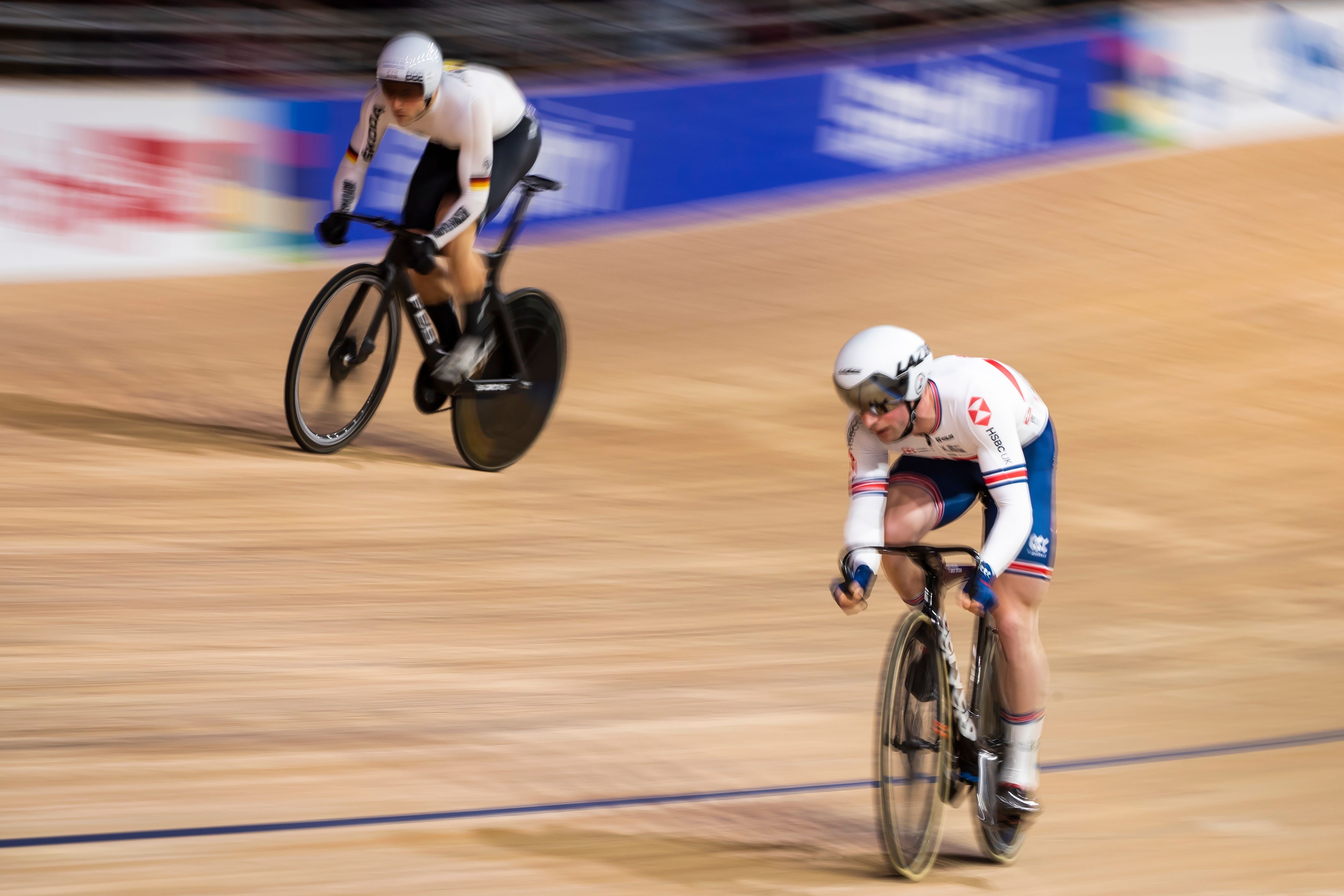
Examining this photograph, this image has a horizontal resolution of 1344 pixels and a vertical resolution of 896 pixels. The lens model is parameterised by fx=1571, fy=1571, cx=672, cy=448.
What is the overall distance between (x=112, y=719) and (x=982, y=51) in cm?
781

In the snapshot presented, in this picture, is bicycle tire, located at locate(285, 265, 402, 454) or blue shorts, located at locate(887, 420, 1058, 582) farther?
bicycle tire, located at locate(285, 265, 402, 454)

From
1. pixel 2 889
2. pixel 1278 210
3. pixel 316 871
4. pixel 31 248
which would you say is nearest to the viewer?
pixel 2 889

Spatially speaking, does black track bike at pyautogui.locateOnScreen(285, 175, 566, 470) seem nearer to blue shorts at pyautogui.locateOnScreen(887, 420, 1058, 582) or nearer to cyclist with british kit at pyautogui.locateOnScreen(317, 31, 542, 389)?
cyclist with british kit at pyautogui.locateOnScreen(317, 31, 542, 389)

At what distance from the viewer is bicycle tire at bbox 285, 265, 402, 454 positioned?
205 inches

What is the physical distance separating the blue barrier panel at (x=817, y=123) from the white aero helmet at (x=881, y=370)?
271 inches

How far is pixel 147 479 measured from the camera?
5266 mm

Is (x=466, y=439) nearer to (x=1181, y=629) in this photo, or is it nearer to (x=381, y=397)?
(x=381, y=397)

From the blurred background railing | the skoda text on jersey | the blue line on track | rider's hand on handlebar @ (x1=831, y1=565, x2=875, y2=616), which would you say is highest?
the blurred background railing

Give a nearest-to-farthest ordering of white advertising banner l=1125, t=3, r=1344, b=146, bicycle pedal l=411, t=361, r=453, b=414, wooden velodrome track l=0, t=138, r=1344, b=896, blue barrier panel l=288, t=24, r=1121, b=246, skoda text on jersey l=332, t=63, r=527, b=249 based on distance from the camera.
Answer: wooden velodrome track l=0, t=138, r=1344, b=896 → skoda text on jersey l=332, t=63, r=527, b=249 → bicycle pedal l=411, t=361, r=453, b=414 → blue barrier panel l=288, t=24, r=1121, b=246 → white advertising banner l=1125, t=3, r=1344, b=146

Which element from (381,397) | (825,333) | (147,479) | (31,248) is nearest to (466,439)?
(381,397)

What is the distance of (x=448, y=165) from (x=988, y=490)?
2.89 meters

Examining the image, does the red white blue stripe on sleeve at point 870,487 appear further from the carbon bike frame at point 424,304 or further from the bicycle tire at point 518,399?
the bicycle tire at point 518,399

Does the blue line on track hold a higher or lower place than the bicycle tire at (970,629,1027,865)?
lower

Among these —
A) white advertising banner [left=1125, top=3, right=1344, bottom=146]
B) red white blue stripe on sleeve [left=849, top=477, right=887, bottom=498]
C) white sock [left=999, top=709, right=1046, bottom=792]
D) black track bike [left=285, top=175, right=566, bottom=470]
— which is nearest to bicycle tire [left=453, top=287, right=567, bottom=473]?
black track bike [left=285, top=175, right=566, bottom=470]
